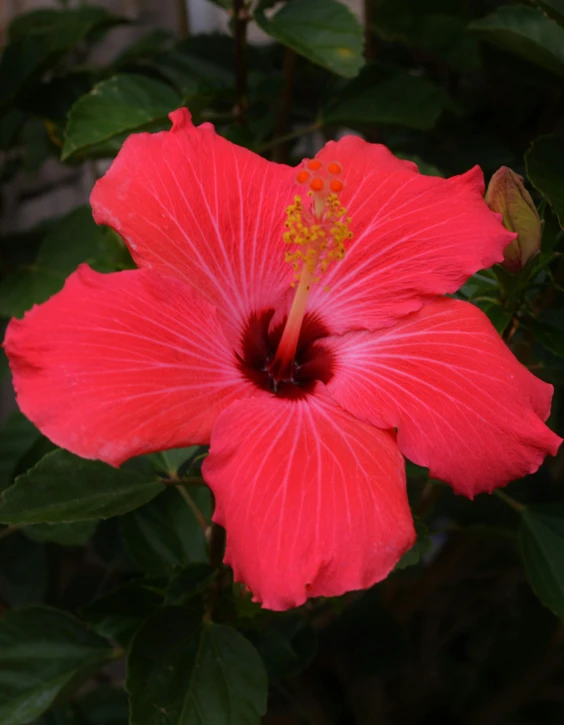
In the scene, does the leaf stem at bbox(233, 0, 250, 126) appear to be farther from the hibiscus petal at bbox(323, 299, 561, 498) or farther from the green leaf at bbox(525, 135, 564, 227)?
the hibiscus petal at bbox(323, 299, 561, 498)

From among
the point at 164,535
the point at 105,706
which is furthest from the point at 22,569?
the point at 164,535

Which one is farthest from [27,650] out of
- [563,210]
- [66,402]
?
[563,210]

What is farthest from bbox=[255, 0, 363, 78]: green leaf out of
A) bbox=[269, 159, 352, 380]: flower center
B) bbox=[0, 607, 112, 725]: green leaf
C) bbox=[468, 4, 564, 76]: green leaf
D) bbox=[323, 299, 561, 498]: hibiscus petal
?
bbox=[0, 607, 112, 725]: green leaf

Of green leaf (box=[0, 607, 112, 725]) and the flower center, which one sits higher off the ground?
the flower center

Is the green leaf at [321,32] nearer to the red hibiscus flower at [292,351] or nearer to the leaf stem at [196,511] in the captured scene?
the red hibiscus flower at [292,351]

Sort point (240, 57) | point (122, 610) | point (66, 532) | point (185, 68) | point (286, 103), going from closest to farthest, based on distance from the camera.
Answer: point (122, 610)
point (240, 57)
point (66, 532)
point (286, 103)
point (185, 68)

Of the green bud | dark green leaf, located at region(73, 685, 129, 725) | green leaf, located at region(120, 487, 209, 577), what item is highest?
the green bud

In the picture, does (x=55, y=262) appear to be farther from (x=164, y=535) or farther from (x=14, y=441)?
(x=164, y=535)
